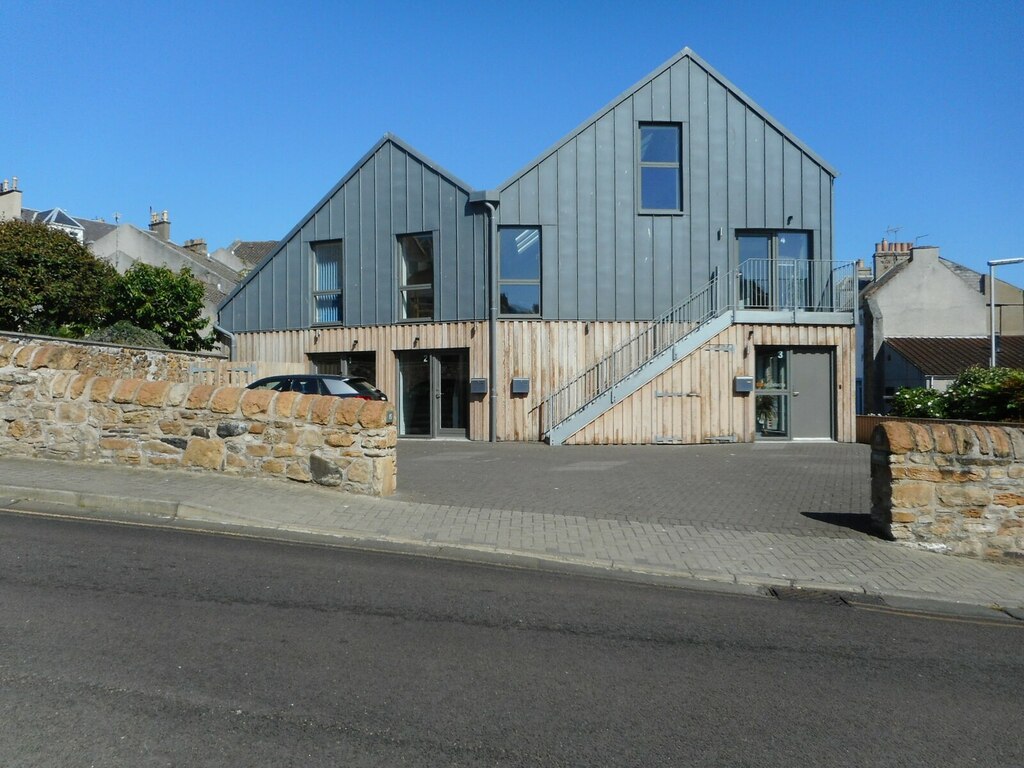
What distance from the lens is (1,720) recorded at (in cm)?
397

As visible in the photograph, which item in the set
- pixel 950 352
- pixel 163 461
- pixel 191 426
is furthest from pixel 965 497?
pixel 950 352

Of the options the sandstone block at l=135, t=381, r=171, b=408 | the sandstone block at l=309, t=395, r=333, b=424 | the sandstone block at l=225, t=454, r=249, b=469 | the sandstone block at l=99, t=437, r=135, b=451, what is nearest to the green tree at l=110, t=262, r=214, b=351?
the sandstone block at l=99, t=437, r=135, b=451

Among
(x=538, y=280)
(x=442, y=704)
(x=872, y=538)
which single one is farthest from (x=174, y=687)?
(x=538, y=280)

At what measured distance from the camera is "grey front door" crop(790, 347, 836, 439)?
2108 centimetres

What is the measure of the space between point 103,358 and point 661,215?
1299 cm

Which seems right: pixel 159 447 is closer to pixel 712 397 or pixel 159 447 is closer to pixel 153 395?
pixel 153 395

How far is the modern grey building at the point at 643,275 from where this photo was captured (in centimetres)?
2092

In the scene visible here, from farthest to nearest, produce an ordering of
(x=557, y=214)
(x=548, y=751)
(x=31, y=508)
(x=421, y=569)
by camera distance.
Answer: (x=557, y=214), (x=31, y=508), (x=421, y=569), (x=548, y=751)

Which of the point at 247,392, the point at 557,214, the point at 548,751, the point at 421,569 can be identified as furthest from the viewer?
the point at 557,214

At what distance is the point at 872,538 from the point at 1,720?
845 cm

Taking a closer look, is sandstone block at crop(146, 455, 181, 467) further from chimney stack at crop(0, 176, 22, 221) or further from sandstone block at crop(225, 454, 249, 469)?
chimney stack at crop(0, 176, 22, 221)

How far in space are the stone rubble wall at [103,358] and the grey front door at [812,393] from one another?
13930 millimetres

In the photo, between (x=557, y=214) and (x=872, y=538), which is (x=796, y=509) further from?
(x=557, y=214)

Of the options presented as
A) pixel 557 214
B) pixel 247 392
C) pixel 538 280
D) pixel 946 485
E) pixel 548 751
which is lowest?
pixel 548 751
